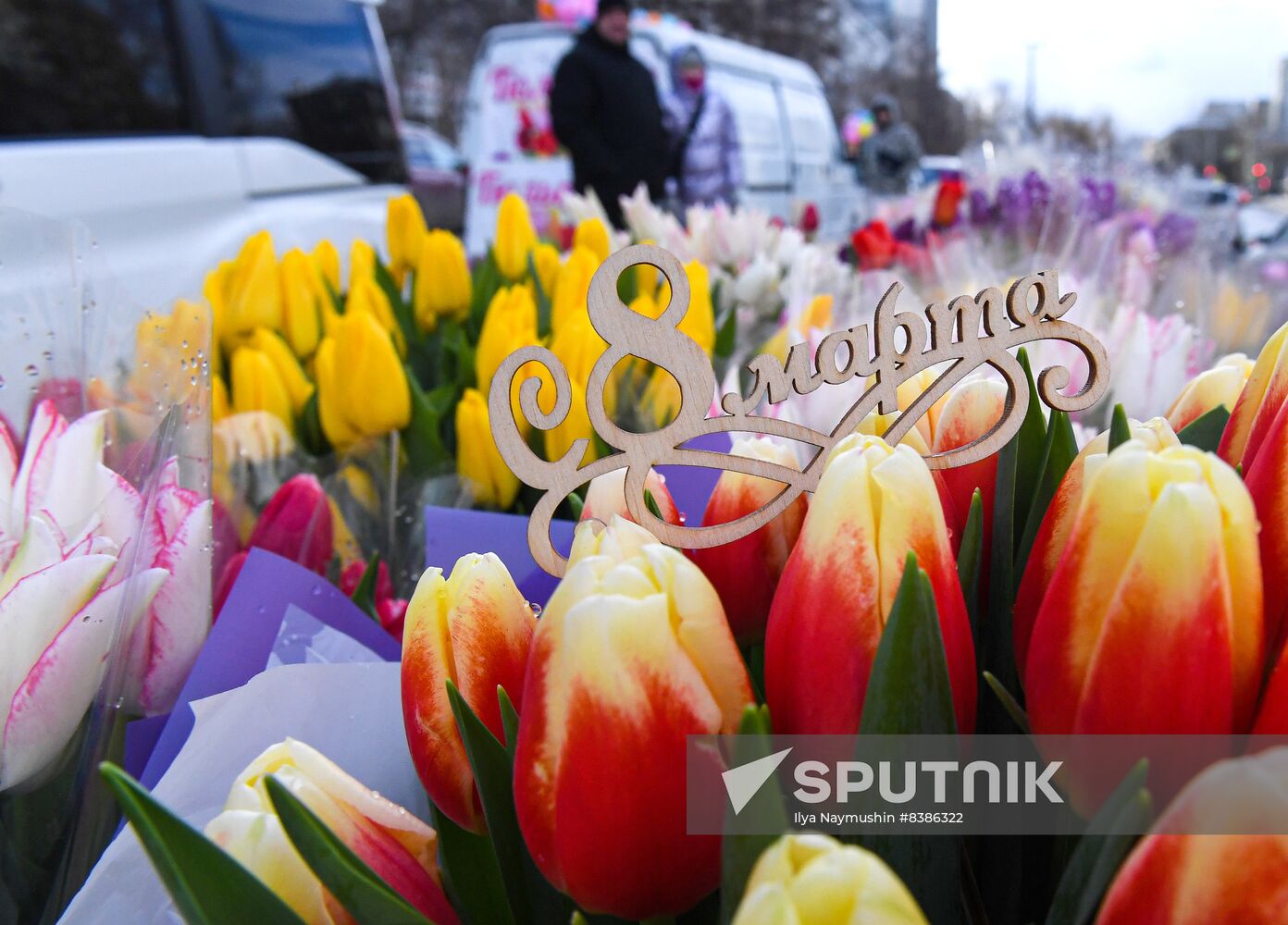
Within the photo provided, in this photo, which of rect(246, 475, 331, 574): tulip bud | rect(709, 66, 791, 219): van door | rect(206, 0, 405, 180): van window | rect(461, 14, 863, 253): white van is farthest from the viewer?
rect(709, 66, 791, 219): van door

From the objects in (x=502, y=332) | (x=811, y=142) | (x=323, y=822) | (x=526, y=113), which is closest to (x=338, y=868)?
(x=323, y=822)

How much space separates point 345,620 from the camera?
0.72 m

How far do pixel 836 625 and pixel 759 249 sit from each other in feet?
7.04

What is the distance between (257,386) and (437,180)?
38.9ft

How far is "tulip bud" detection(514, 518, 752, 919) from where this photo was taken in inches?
16.0

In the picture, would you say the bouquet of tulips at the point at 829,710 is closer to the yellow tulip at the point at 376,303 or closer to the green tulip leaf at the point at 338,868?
the green tulip leaf at the point at 338,868

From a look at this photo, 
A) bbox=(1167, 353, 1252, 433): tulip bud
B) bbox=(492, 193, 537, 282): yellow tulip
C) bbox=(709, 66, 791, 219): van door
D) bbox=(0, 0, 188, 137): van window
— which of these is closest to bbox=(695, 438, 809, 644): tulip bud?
bbox=(1167, 353, 1252, 433): tulip bud

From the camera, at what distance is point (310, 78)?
4.66 meters

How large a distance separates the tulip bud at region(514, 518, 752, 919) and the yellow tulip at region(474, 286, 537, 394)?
32.1 inches

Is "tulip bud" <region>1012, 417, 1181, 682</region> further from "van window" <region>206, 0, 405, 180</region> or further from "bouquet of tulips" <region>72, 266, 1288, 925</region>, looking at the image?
"van window" <region>206, 0, 405, 180</region>

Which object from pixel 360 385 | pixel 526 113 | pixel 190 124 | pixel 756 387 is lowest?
pixel 360 385

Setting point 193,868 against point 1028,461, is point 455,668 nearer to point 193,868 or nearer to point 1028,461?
point 193,868

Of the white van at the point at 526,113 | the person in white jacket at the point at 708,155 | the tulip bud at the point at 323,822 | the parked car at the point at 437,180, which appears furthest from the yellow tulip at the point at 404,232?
the parked car at the point at 437,180

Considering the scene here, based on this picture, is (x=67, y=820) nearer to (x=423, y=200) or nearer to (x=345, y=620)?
(x=345, y=620)
